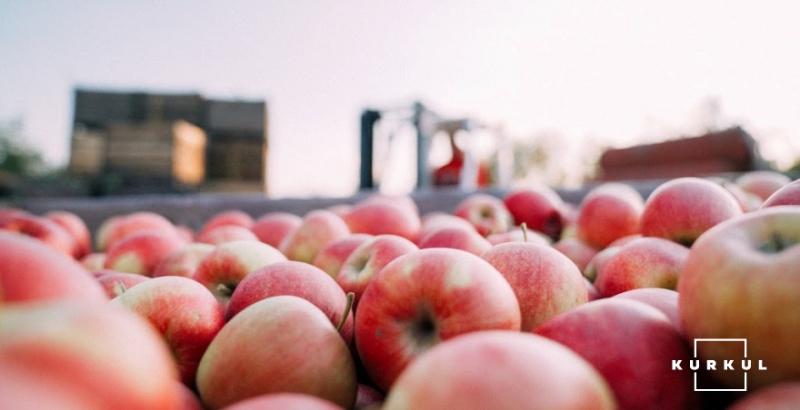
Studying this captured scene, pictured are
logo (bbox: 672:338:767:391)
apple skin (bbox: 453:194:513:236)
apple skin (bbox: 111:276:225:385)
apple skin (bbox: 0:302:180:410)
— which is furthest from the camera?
apple skin (bbox: 453:194:513:236)

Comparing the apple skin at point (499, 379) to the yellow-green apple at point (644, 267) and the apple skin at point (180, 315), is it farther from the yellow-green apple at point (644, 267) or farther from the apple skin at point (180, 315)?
the yellow-green apple at point (644, 267)

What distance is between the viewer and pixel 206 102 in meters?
9.91

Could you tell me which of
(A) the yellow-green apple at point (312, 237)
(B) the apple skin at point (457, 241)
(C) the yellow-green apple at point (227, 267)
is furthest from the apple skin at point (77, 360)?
(A) the yellow-green apple at point (312, 237)

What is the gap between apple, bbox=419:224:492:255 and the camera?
1495 mm

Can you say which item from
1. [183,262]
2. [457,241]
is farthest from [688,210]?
[183,262]

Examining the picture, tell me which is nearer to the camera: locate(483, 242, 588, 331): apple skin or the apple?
locate(483, 242, 588, 331): apple skin

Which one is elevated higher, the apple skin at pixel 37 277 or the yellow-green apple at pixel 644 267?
the apple skin at pixel 37 277

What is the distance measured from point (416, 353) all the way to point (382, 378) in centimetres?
9

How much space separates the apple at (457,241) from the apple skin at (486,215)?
101cm

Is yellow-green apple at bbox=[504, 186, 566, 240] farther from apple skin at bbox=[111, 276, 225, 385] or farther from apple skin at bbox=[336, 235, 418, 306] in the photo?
apple skin at bbox=[111, 276, 225, 385]

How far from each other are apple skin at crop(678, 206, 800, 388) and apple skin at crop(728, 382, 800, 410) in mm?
67

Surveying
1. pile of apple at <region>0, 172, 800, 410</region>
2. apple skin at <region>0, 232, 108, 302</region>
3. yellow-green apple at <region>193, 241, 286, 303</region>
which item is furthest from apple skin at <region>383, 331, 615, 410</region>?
yellow-green apple at <region>193, 241, 286, 303</region>

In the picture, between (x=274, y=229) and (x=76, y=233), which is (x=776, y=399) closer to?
(x=274, y=229)

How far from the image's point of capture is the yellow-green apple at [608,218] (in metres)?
2.22
